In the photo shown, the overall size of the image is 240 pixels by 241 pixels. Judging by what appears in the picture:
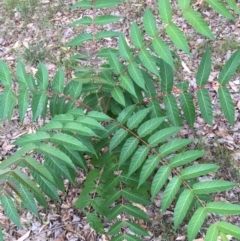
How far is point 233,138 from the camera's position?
11.6ft

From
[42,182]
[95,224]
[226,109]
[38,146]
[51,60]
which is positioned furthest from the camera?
Answer: [51,60]

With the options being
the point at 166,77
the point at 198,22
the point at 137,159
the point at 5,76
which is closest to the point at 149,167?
the point at 137,159

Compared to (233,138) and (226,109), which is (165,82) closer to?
(226,109)

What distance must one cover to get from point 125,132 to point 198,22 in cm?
73

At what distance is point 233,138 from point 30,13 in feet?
10.5

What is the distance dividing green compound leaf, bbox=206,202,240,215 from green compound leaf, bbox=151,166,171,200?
0.89 ft

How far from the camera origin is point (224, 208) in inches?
70.9

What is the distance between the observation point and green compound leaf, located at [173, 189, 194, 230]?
1.85 metres

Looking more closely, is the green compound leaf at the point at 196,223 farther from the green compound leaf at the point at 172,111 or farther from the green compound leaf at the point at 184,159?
the green compound leaf at the point at 172,111

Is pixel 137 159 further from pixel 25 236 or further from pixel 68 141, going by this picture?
pixel 25 236

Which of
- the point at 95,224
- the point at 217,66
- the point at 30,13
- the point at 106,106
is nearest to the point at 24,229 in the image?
the point at 95,224

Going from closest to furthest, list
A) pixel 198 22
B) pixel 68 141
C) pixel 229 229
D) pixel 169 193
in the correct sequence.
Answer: pixel 229 229, pixel 68 141, pixel 169 193, pixel 198 22

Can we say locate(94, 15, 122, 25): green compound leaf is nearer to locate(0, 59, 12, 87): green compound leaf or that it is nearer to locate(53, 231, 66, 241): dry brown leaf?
locate(0, 59, 12, 87): green compound leaf

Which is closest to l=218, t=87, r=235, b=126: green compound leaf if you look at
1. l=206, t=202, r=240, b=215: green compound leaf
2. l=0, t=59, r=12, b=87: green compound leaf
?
l=206, t=202, r=240, b=215: green compound leaf
